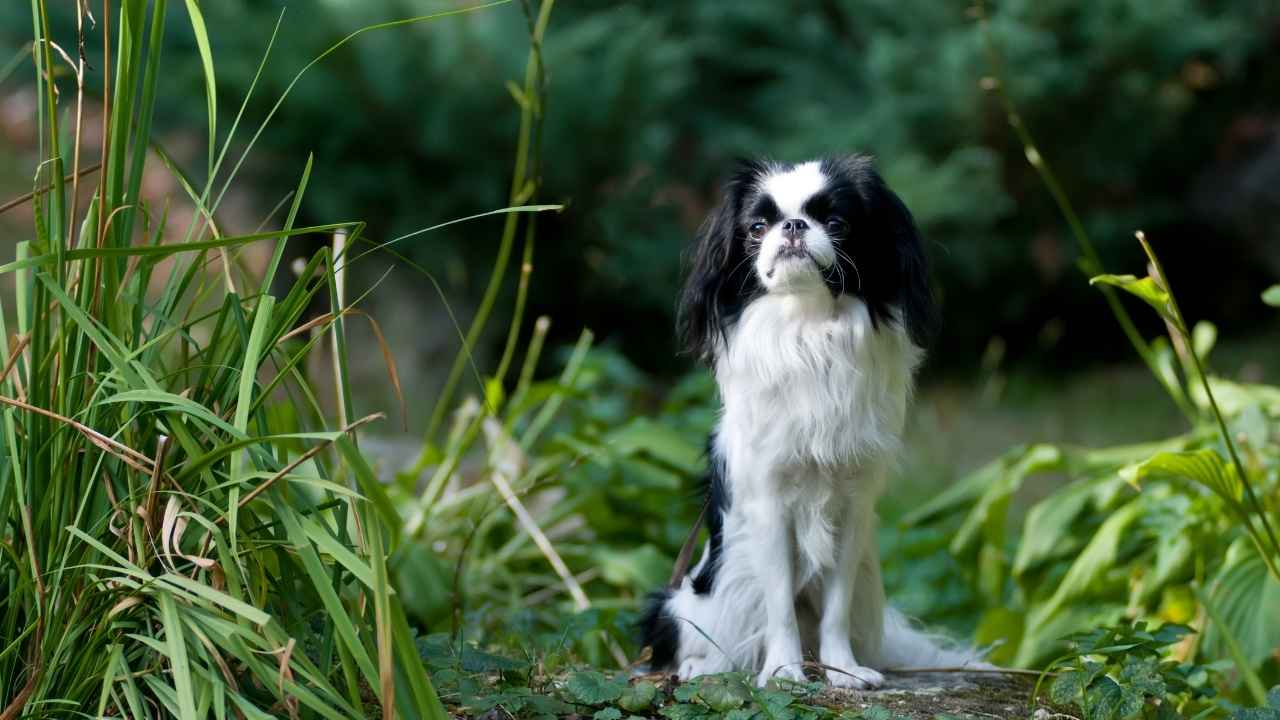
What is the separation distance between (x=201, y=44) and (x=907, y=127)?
4.23m

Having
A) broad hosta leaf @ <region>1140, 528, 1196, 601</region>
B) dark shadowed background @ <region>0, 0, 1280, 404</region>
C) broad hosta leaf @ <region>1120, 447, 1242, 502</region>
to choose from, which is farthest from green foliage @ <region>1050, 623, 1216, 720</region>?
dark shadowed background @ <region>0, 0, 1280, 404</region>

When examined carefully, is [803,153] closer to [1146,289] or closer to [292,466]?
[1146,289]

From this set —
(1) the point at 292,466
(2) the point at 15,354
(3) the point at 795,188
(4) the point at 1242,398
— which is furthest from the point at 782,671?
(4) the point at 1242,398

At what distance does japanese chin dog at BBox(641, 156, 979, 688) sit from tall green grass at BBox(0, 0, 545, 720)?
654 mm

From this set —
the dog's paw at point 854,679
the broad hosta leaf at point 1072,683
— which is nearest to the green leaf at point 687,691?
the dog's paw at point 854,679

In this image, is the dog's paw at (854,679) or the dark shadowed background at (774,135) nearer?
the dog's paw at (854,679)

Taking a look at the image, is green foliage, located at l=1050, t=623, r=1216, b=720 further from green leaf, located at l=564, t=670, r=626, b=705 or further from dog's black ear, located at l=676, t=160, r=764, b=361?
dog's black ear, located at l=676, t=160, r=764, b=361

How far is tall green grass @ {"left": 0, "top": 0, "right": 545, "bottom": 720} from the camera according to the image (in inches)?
65.5

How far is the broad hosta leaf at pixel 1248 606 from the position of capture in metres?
2.77

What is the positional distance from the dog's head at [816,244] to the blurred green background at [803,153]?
2.14m

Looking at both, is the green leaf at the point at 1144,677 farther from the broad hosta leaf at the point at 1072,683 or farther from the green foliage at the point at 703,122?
the green foliage at the point at 703,122

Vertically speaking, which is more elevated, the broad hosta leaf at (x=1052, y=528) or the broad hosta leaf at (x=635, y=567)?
the broad hosta leaf at (x=1052, y=528)

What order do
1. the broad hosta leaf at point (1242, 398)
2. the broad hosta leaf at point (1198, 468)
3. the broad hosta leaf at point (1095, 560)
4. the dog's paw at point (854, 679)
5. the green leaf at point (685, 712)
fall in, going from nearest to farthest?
the green leaf at point (685, 712), the dog's paw at point (854, 679), the broad hosta leaf at point (1198, 468), the broad hosta leaf at point (1095, 560), the broad hosta leaf at point (1242, 398)

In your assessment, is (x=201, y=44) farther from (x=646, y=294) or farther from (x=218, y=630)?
(x=646, y=294)
